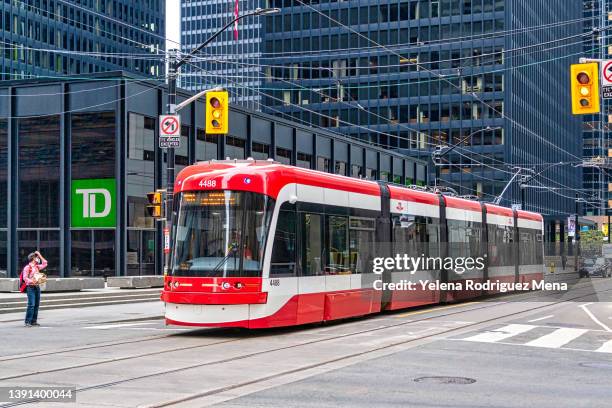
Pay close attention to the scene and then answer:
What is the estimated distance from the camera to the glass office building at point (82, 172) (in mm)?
44250

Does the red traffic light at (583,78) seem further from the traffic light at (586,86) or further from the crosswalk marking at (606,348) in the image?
the crosswalk marking at (606,348)

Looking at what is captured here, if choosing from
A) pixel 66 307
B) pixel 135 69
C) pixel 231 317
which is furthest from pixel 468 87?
pixel 231 317

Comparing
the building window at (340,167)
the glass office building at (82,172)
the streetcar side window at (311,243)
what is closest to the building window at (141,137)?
the glass office building at (82,172)

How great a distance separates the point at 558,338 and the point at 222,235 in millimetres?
6861

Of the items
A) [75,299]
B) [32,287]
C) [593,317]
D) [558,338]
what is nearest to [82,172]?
[75,299]

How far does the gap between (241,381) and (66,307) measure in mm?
17667

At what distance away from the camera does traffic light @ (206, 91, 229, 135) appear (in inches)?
998

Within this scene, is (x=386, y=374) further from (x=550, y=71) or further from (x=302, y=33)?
(x=550, y=71)

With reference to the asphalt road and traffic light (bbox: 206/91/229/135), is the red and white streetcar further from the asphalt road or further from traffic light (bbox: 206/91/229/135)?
traffic light (bbox: 206/91/229/135)

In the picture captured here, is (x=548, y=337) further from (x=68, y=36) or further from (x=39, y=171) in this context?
(x=68, y=36)

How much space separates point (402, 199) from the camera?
24.9 m

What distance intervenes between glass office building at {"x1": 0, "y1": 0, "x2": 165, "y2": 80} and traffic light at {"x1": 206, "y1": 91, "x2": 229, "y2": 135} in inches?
3077

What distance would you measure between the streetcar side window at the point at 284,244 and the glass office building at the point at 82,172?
87.4 ft

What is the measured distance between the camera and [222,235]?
58.0ft
